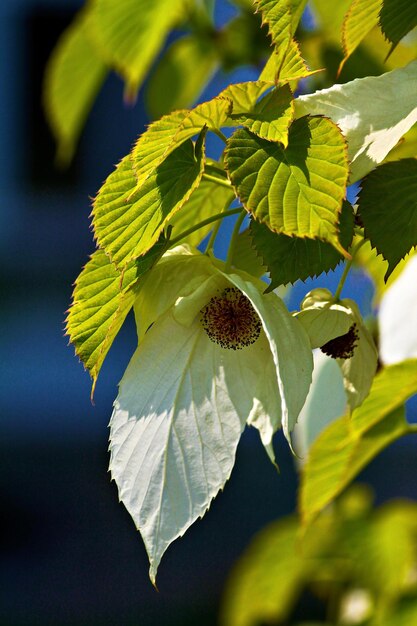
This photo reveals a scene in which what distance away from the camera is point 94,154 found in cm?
545

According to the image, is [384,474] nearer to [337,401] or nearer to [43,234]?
[43,234]

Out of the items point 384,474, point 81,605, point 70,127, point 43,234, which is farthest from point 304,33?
point 43,234

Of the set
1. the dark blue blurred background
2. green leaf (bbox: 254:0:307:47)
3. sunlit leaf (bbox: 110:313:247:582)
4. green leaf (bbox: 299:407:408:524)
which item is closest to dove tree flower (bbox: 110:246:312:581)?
sunlit leaf (bbox: 110:313:247:582)

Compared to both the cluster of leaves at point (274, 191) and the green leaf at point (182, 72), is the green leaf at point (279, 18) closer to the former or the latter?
the cluster of leaves at point (274, 191)

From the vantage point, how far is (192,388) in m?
0.44

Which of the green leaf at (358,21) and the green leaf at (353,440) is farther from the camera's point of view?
the green leaf at (353,440)

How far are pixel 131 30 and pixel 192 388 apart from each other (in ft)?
1.90

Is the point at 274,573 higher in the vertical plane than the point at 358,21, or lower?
lower

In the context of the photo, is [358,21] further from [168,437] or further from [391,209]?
[168,437]

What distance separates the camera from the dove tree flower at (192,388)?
16.3 inches

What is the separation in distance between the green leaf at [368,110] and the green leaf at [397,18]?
0.02 meters

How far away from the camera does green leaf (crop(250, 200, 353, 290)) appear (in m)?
0.41

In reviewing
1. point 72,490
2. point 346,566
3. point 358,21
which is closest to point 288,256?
point 358,21

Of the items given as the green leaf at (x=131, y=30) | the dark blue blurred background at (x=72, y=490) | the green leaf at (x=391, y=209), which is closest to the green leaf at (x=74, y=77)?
the green leaf at (x=131, y=30)
